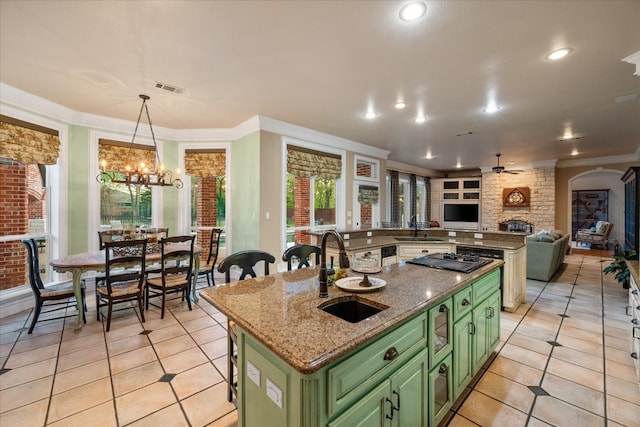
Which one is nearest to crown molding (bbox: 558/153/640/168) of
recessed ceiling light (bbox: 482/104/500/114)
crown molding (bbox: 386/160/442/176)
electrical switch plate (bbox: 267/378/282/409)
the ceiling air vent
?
crown molding (bbox: 386/160/442/176)

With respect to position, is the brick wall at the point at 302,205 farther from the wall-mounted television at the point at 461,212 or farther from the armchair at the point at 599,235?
the armchair at the point at 599,235

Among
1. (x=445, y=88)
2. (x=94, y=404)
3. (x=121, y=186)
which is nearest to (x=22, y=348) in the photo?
(x=94, y=404)

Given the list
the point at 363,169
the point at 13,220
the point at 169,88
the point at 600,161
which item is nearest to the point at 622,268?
the point at 363,169

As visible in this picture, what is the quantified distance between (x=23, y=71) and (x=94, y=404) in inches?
135

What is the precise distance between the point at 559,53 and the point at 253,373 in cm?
350

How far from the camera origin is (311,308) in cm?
140

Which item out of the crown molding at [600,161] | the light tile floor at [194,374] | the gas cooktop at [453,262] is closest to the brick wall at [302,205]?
the light tile floor at [194,374]

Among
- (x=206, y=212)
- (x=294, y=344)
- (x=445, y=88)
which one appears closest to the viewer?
(x=294, y=344)

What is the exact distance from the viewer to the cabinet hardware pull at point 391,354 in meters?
1.23

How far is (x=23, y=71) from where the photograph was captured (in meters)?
2.95

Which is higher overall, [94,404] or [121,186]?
[121,186]

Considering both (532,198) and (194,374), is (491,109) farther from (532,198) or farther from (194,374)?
(532,198)

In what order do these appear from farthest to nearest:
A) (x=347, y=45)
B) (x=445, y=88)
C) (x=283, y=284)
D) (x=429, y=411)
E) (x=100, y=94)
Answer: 1. (x=100, y=94)
2. (x=445, y=88)
3. (x=347, y=45)
4. (x=283, y=284)
5. (x=429, y=411)

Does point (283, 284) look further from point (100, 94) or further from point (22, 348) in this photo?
point (100, 94)
